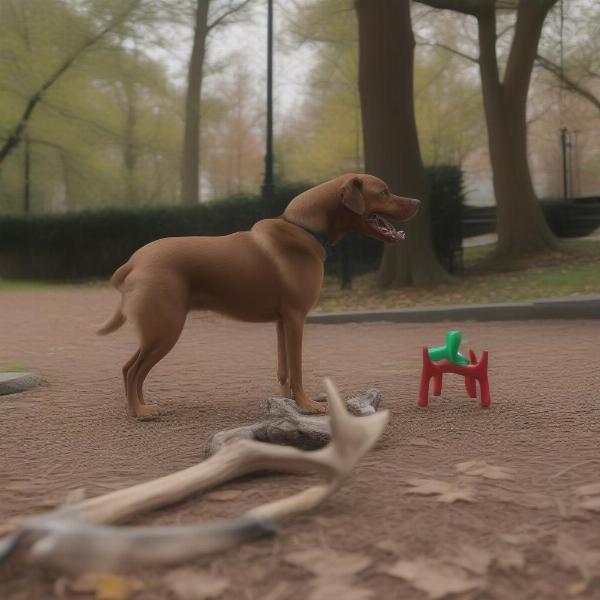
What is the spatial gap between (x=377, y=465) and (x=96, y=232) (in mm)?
18840

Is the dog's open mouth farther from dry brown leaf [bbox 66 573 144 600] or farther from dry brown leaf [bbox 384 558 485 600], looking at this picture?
dry brown leaf [bbox 66 573 144 600]

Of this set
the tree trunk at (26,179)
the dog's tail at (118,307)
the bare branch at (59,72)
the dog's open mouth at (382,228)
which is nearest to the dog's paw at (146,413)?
the dog's tail at (118,307)

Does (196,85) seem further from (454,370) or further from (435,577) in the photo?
(435,577)

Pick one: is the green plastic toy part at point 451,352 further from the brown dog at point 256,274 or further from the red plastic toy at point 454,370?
the brown dog at point 256,274

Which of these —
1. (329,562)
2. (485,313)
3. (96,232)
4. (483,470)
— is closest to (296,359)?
(483,470)

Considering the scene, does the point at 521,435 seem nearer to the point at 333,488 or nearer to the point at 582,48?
the point at 333,488

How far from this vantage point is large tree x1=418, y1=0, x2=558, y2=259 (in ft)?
48.6

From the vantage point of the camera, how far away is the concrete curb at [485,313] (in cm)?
865

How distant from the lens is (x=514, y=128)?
52.4 feet

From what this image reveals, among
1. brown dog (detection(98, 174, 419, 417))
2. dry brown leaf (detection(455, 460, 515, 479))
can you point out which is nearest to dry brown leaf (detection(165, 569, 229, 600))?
dry brown leaf (detection(455, 460, 515, 479))

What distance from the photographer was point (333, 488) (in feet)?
7.72

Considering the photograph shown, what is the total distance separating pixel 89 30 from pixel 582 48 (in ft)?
47.9

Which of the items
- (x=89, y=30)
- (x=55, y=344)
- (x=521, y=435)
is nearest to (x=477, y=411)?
(x=521, y=435)

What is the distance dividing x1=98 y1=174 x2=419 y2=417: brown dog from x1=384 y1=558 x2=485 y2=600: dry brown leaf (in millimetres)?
2062
